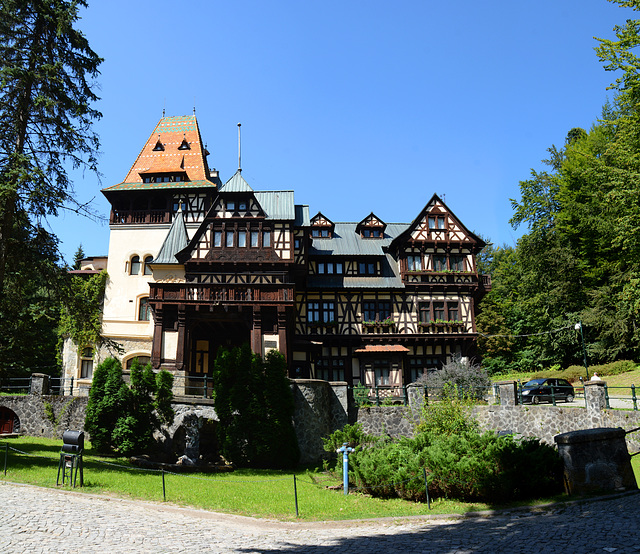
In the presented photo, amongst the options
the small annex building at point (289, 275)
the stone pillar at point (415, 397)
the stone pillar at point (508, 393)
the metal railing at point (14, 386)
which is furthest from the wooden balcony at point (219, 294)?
the stone pillar at point (508, 393)

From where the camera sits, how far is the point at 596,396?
62.9 feet

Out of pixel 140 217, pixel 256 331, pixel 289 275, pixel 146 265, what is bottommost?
pixel 256 331

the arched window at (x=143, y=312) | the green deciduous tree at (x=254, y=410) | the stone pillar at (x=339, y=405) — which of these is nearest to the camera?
the green deciduous tree at (x=254, y=410)

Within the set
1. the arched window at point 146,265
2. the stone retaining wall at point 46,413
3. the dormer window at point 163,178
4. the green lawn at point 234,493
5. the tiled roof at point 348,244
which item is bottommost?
the green lawn at point 234,493

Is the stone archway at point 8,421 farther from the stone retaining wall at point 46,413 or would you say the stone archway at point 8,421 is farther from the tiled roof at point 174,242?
the tiled roof at point 174,242

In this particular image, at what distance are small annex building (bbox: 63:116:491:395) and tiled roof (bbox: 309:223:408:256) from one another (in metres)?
0.10

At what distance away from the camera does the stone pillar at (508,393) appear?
73.1 ft

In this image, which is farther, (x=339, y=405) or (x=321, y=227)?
(x=321, y=227)

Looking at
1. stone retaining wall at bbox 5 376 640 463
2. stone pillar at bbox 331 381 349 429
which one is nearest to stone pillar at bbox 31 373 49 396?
stone retaining wall at bbox 5 376 640 463

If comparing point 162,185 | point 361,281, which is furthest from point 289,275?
point 162,185

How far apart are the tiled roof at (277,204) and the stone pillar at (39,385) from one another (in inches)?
545

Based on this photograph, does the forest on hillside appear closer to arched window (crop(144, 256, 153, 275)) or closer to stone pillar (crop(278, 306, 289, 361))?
stone pillar (crop(278, 306, 289, 361))

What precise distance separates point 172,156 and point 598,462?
33.3 metres

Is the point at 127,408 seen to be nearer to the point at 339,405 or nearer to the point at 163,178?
the point at 339,405
